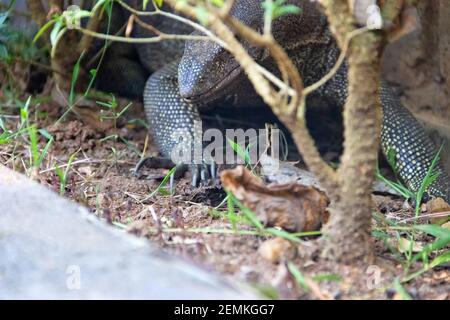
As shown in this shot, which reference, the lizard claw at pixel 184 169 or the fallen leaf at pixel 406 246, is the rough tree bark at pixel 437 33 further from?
the fallen leaf at pixel 406 246

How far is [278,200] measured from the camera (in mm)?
2615

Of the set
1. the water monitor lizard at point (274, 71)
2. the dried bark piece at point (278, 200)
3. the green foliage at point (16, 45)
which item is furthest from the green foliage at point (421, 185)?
the green foliage at point (16, 45)

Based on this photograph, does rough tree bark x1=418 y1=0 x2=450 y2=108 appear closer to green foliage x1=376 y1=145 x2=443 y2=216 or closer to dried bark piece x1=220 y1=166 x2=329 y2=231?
green foliage x1=376 y1=145 x2=443 y2=216

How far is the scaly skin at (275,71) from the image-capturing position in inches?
161

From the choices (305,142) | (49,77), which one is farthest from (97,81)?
(305,142)

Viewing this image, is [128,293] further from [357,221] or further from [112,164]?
[112,164]

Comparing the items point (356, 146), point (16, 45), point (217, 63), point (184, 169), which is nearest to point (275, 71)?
point (217, 63)

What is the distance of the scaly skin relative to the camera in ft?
13.4

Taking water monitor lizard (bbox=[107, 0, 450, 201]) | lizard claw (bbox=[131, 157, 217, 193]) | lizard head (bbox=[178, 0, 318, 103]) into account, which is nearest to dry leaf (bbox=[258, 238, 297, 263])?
lizard claw (bbox=[131, 157, 217, 193])

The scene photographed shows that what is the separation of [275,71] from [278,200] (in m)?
2.18

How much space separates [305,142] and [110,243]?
75 cm

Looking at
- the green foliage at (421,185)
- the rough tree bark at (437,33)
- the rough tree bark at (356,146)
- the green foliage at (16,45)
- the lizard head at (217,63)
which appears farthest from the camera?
the rough tree bark at (437,33)

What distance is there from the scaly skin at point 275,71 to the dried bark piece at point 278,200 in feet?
5.10
